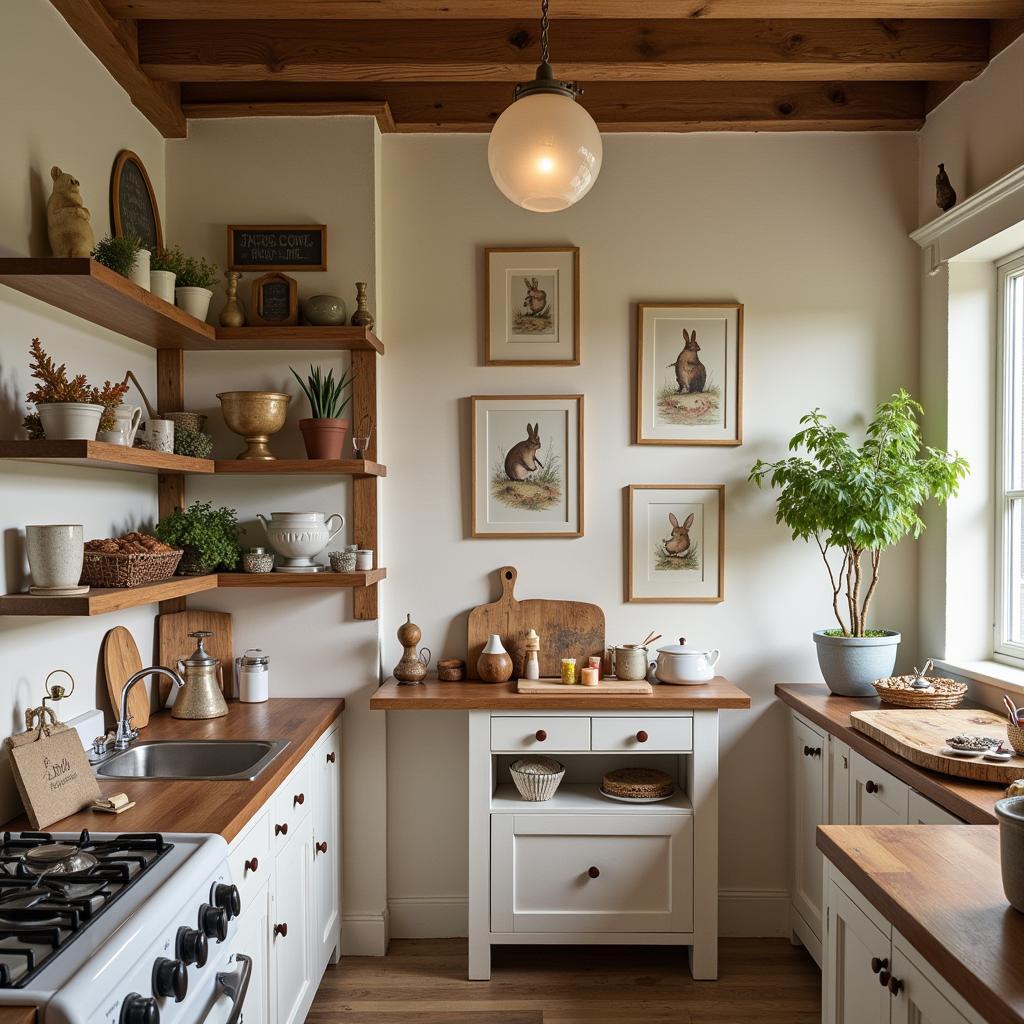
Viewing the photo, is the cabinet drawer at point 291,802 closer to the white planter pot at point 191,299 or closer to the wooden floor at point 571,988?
the wooden floor at point 571,988

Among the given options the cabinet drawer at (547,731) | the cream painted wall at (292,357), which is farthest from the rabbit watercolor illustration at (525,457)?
the cabinet drawer at (547,731)

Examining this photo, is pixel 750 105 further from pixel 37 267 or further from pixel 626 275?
pixel 37 267

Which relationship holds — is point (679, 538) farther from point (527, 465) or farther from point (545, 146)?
point (545, 146)

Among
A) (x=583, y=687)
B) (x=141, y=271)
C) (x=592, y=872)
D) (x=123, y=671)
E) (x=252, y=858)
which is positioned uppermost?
(x=141, y=271)

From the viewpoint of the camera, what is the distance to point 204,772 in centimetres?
250

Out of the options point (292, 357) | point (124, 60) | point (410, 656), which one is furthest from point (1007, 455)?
point (124, 60)

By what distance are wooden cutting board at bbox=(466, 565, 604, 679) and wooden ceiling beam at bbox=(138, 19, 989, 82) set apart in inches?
68.5

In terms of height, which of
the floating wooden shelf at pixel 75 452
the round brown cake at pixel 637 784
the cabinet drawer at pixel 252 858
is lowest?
the round brown cake at pixel 637 784

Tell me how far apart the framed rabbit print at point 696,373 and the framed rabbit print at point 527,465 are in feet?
0.92

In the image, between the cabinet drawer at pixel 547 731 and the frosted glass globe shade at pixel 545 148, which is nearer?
the frosted glass globe shade at pixel 545 148

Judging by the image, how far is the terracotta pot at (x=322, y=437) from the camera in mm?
2893

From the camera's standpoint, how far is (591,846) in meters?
2.88

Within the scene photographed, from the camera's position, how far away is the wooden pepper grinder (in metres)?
3.06

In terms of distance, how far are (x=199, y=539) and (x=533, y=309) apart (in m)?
1.42
